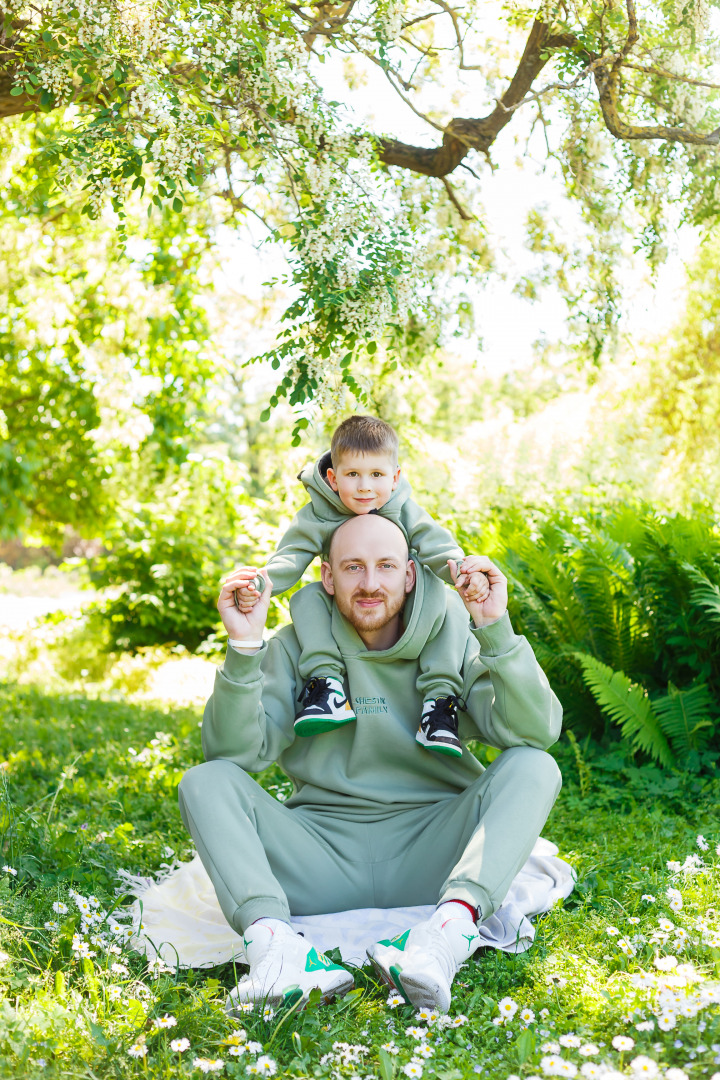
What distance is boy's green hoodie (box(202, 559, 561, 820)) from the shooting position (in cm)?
304

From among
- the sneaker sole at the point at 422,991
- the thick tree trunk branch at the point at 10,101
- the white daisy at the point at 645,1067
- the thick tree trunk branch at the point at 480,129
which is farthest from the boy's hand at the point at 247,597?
the thick tree trunk branch at the point at 480,129

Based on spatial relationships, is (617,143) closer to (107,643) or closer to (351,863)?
(351,863)

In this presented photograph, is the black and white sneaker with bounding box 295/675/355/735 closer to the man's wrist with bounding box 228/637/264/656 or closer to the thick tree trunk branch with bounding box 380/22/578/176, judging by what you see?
the man's wrist with bounding box 228/637/264/656

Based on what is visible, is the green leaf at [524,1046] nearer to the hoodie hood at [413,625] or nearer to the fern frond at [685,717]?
the hoodie hood at [413,625]

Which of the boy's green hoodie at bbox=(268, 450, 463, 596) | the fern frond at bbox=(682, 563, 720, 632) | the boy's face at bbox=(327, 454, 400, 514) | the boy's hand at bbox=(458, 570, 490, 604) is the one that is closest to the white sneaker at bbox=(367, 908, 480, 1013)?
the boy's hand at bbox=(458, 570, 490, 604)

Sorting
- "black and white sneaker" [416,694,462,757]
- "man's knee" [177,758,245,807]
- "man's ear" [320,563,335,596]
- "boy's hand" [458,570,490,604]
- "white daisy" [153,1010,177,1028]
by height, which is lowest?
"white daisy" [153,1010,177,1028]

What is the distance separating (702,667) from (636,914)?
6.82 feet

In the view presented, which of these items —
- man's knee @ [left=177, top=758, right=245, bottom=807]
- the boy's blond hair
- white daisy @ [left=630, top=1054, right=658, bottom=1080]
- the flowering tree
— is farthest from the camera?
the flowering tree

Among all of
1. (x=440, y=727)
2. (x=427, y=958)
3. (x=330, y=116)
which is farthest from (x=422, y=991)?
(x=330, y=116)

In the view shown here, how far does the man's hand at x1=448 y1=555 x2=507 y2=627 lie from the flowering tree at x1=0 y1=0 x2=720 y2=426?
171cm

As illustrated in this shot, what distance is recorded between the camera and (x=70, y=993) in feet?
7.73

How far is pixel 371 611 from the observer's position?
3.10 metres

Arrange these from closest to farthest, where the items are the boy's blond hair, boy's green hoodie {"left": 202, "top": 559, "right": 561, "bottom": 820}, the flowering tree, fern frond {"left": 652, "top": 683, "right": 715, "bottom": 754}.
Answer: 1. boy's green hoodie {"left": 202, "top": 559, "right": 561, "bottom": 820}
2. the boy's blond hair
3. the flowering tree
4. fern frond {"left": 652, "top": 683, "right": 715, "bottom": 754}

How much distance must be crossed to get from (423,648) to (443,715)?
27cm
